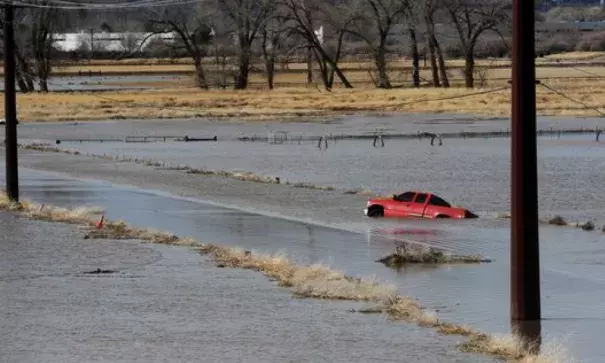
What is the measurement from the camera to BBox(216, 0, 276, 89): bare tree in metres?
93.7

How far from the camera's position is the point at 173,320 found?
1438 cm

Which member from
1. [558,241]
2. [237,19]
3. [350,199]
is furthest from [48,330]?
[237,19]

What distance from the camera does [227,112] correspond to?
A: 72.7 meters

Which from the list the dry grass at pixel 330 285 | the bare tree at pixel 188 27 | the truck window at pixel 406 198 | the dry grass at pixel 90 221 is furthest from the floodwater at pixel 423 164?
the bare tree at pixel 188 27

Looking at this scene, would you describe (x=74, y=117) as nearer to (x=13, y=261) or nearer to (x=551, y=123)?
(x=551, y=123)

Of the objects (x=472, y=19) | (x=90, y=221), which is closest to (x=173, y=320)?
(x=90, y=221)

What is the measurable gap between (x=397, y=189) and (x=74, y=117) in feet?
136

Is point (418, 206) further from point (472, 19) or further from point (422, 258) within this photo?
point (472, 19)

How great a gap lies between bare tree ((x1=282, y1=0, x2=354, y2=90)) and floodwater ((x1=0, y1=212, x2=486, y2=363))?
2788 inches

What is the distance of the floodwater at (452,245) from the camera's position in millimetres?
14797

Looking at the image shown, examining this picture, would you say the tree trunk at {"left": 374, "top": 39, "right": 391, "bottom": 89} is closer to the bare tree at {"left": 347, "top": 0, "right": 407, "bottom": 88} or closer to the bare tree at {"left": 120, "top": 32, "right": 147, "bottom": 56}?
the bare tree at {"left": 347, "top": 0, "right": 407, "bottom": 88}

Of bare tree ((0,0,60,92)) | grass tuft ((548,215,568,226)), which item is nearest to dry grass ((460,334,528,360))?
grass tuft ((548,215,568,226))

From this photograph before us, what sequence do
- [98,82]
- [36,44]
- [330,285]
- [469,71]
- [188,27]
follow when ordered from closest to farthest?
[330,285] → [469,71] → [36,44] → [98,82] → [188,27]

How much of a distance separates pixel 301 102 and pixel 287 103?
112 centimetres
